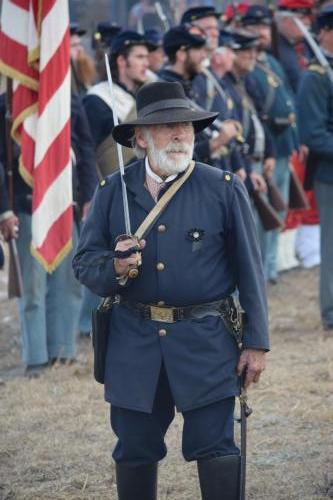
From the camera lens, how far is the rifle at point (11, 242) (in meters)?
7.89

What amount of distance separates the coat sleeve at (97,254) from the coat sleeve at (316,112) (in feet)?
14.3

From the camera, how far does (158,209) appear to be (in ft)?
15.8

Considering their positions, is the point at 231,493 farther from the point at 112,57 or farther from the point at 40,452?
the point at 112,57

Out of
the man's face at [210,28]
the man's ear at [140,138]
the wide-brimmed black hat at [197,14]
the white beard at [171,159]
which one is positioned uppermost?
the wide-brimmed black hat at [197,14]

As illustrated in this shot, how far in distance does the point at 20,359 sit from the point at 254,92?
3.50 m

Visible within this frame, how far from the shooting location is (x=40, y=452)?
6586 mm

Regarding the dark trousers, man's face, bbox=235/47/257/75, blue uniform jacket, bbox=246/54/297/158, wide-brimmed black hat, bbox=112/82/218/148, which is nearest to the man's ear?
wide-brimmed black hat, bbox=112/82/218/148

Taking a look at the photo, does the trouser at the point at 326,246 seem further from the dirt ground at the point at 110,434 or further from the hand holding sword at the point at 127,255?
the hand holding sword at the point at 127,255

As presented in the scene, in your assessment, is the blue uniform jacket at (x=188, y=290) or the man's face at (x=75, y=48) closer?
the blue uniform jacket at (x=188, y=290)

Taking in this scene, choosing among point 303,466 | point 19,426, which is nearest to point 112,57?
point 19,426

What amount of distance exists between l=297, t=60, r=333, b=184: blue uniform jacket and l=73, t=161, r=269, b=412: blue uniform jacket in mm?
4360

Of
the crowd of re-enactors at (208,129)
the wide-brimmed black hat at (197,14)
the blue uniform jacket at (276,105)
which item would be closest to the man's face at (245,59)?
the crowd of re-enactors at (208,129)

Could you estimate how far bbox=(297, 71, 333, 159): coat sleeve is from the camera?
913cm

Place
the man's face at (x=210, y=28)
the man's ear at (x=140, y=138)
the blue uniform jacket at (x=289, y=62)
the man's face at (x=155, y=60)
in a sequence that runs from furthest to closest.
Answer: the blue uniform jacket at (x=289, y=62) < the man's face at (x=155, y=60) < the man's face at (x=210, y=28) < the man's ear at (x=140, y=138)
